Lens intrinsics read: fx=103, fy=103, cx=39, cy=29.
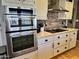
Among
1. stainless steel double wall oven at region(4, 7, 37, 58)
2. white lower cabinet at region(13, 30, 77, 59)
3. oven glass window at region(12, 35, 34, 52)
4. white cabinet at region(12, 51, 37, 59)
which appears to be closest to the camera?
stainless steel double wall oven at region(4, 7, 37, 58)

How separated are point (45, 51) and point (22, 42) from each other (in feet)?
3.23

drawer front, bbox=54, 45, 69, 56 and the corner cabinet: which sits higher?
the corner cabinet

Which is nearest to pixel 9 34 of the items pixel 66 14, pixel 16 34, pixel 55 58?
pixel 16 34

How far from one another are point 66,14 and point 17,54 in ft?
8.68

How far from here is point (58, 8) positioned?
11.5 ft

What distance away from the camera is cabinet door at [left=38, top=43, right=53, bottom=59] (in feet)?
8.75

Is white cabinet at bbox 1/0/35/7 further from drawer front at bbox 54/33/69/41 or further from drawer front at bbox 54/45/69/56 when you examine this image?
drawer front at bbox 54/45/69/56

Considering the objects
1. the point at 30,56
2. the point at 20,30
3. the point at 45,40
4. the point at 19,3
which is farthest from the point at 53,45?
the point at 19,3

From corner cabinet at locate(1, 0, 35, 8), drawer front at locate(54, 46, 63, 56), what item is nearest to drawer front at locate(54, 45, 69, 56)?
drawer front at locate(54, 46, 63, 56)

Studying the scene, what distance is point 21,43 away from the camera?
2.07 metres

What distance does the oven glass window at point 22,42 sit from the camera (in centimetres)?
196

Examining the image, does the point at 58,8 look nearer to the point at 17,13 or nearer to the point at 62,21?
the point at 62,21

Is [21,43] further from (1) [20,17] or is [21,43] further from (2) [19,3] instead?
(2) [19,3]

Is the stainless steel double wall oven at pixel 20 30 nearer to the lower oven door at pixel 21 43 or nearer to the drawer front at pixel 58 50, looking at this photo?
the lower oven door at pixel 21 43
